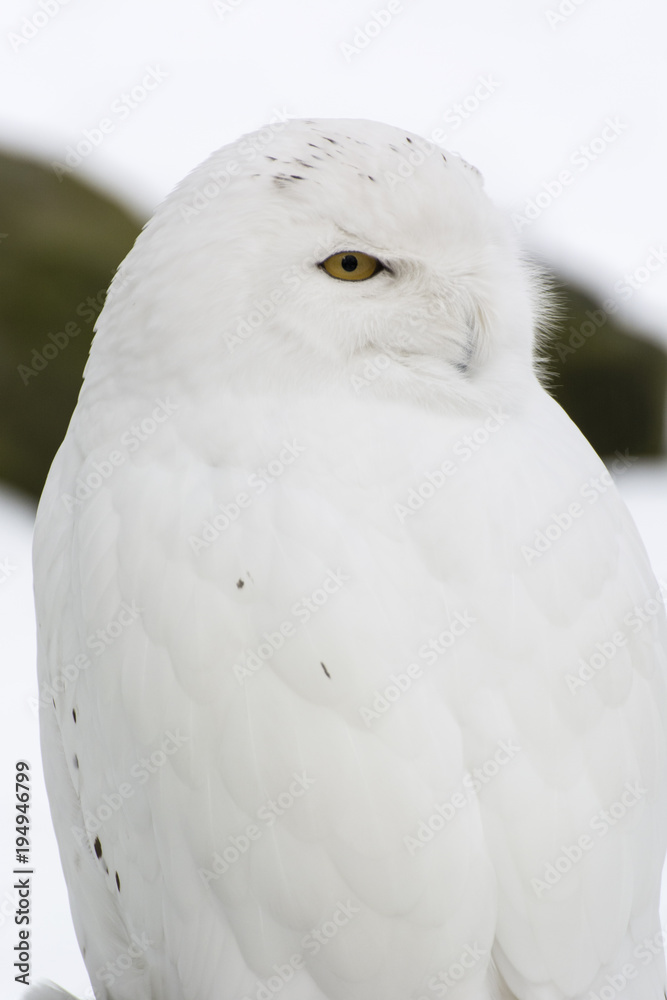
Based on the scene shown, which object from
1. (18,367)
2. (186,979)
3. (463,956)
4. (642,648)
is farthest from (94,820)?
(18,367)

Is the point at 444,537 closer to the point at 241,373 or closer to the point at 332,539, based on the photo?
the point at 332,539

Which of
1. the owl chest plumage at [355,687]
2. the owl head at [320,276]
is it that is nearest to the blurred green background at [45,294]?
the owl head at [320,276]

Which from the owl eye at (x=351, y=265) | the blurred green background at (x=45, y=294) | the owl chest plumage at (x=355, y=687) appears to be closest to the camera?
the owl chest plumage at (x=355, y=687)

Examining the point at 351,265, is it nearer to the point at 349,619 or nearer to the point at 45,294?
the point at 349,619

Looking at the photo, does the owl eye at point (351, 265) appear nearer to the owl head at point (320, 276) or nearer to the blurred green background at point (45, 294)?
the owl head at point (320, 276)

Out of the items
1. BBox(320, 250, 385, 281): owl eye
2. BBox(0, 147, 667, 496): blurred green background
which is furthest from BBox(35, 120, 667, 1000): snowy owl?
BBox(0, 147, 667, 496): blurred green background

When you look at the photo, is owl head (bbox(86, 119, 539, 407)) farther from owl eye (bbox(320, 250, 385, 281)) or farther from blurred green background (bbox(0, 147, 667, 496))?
blurred green background (bbox(0, 147, 667, 496))

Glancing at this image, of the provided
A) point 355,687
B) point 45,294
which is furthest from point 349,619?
point 45,294
